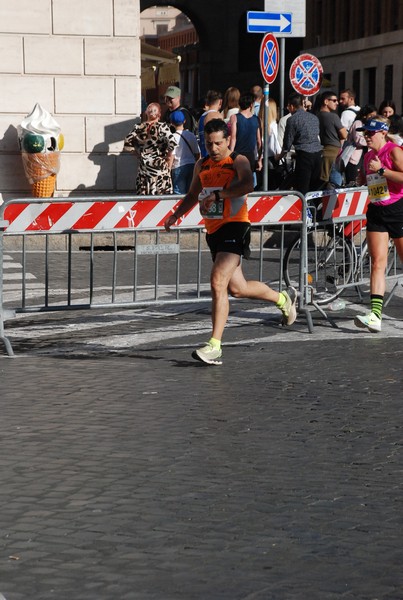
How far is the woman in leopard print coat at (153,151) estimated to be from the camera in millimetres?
18219

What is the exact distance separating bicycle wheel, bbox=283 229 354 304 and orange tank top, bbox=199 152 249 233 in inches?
73.6

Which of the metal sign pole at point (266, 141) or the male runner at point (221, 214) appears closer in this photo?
the male runner at point (221, 214)

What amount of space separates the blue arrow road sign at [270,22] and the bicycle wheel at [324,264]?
9.26 metres

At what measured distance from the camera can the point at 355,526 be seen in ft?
17.9

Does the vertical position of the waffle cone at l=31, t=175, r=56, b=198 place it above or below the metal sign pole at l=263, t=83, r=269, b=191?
below

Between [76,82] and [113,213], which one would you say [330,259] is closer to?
[113,213]

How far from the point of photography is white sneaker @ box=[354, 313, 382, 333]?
10477 mm

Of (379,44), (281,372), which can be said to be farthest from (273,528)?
(379,44)

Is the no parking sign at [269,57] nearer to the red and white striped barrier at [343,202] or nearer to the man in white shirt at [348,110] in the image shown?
the man in white shirt at [348,110]

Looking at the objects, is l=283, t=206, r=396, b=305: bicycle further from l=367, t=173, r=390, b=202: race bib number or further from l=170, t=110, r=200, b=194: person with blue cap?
l=170, t=110, r=200, b=194: person with blue cap

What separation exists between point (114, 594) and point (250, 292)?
5.47 metres

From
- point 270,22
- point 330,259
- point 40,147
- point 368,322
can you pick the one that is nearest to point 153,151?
point 40,147

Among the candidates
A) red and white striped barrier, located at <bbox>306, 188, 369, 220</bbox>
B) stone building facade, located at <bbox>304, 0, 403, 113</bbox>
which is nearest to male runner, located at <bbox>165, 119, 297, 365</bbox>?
red and white striped barrier, located at <bbox>306, 188, 369, 220</bbox>

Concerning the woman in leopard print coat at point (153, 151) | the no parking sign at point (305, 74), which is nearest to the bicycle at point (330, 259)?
the woman in leopard print coat at point (153, 151)
